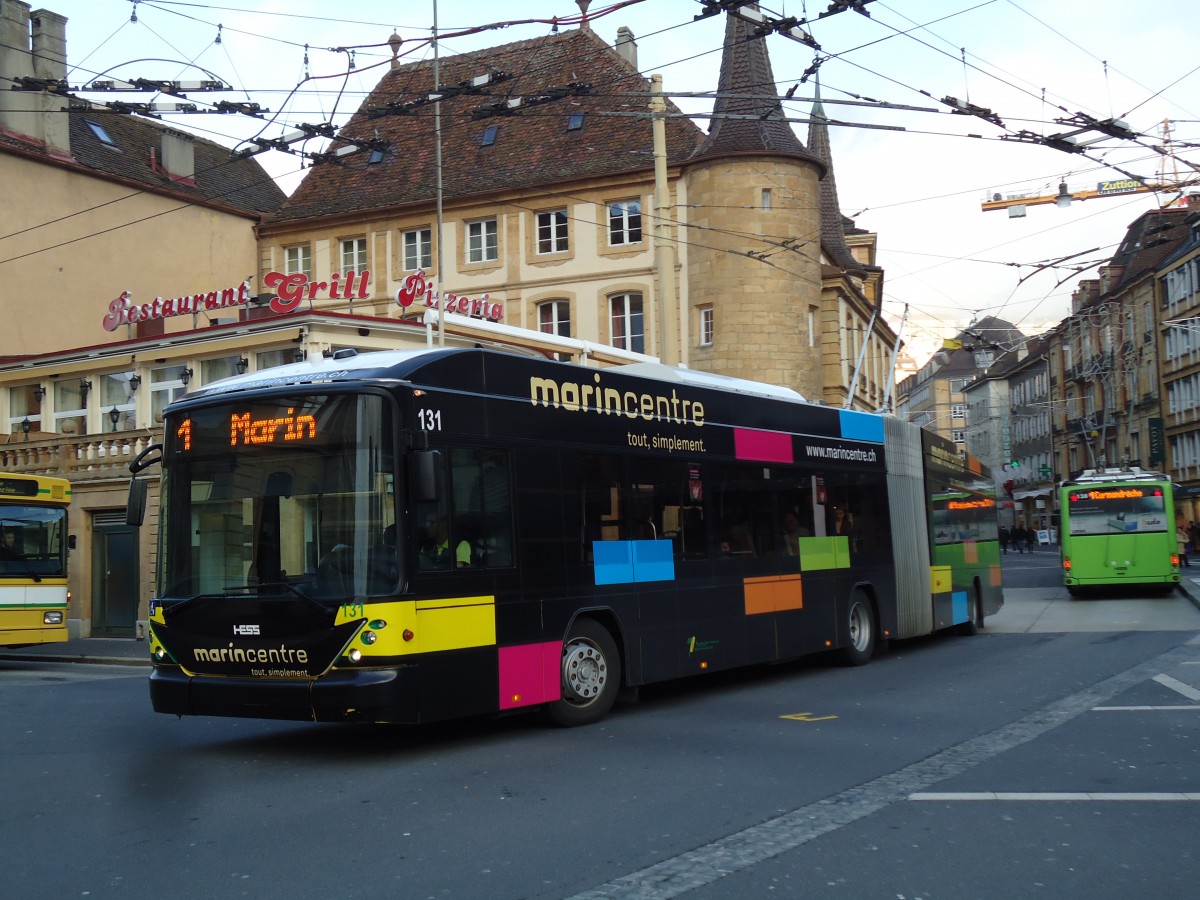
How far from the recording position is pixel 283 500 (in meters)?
9.90

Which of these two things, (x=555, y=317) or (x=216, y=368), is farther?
(x=555, y=317)

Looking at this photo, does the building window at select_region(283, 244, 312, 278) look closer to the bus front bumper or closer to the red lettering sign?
the red lettering sign

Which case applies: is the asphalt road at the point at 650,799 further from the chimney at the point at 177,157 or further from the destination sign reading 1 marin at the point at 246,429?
the chimney at the point at 177,157

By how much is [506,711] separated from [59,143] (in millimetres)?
34212

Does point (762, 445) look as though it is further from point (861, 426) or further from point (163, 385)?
point (163, 385)

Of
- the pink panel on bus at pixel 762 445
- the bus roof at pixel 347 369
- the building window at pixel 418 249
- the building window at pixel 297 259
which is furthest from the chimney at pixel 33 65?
the bus roof at pixel 347 369

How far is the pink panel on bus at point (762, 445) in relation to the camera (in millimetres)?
14375

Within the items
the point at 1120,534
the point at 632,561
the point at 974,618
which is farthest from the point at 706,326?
the point at 632,561

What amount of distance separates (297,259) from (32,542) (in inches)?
1078

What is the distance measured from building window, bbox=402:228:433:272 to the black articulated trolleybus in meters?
31.5

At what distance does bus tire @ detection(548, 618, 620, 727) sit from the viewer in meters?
11.5

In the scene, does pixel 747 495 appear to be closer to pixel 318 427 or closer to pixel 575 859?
pixel 318 427

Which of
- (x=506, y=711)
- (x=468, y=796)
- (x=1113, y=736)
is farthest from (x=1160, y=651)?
(x=468, y=796)

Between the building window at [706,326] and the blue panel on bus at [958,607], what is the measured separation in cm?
2001
